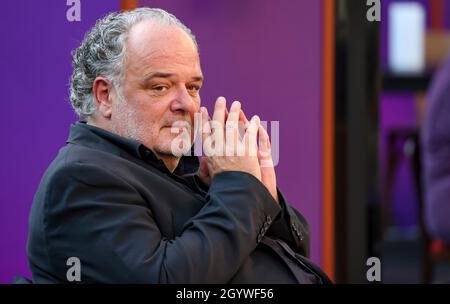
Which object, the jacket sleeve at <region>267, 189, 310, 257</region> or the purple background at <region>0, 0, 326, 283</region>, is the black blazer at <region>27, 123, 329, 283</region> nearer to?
the jacket sleeve at <region>267, 189, 310, 257</region>

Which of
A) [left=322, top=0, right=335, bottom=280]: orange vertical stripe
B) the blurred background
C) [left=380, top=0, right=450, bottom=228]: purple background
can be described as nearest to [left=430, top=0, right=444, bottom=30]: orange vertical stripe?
[left=380, top=0, right=450, bottom=228]: purple background

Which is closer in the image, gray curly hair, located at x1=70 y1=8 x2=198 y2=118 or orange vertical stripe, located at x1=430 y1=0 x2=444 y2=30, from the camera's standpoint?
gray curly hair, located at x1=70 y1=8 x2=198 y2=118

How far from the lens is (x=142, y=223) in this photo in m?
1.48

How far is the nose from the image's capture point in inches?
64.8

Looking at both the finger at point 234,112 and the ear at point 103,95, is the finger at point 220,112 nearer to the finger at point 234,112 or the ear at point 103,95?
the finger at point 234,112

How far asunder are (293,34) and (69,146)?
3.06 ft

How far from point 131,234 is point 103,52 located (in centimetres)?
43

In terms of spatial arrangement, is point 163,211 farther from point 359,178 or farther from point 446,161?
point 446,161

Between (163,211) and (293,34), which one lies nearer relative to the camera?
(163,211)

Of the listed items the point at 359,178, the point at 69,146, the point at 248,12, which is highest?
the point at 248,12

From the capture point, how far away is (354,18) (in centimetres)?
266

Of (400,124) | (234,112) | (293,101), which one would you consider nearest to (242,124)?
(234,112)

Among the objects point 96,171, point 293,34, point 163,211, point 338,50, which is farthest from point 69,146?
point 338,50

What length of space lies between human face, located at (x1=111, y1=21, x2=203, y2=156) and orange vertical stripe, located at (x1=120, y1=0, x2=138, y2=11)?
0.15 meters
